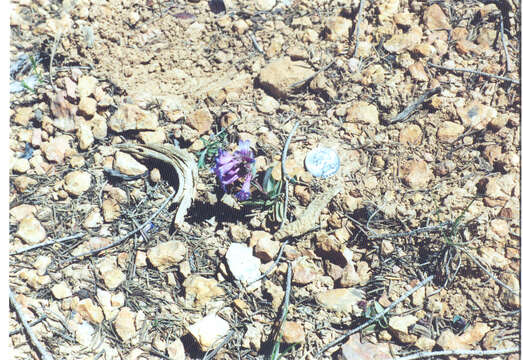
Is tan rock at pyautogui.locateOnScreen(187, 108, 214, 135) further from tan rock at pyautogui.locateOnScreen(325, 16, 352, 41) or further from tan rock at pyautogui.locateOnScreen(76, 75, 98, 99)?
tan rock at pyautogui.locateOnScreen(325, 16, 352, 41)

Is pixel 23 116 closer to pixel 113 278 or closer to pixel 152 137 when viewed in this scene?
pixel 152 137

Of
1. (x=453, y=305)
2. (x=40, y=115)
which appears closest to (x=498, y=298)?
(x=453, y=305)

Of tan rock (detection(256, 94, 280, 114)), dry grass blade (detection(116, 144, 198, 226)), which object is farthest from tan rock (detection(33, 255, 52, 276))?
tan rock (detection(256, 94, 280, 114))

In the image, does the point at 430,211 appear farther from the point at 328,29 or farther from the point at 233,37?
the point at 233,37

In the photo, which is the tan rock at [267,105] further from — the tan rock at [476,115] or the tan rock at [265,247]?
the tan rock at [476,115]

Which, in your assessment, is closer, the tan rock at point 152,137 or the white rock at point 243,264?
the white rock at point 243,264

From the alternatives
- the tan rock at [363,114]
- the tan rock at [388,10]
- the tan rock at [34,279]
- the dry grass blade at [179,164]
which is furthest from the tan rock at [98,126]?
the tan rock at [388,10]

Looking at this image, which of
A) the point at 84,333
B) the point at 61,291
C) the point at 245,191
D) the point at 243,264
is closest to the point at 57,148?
the point at 61,291
